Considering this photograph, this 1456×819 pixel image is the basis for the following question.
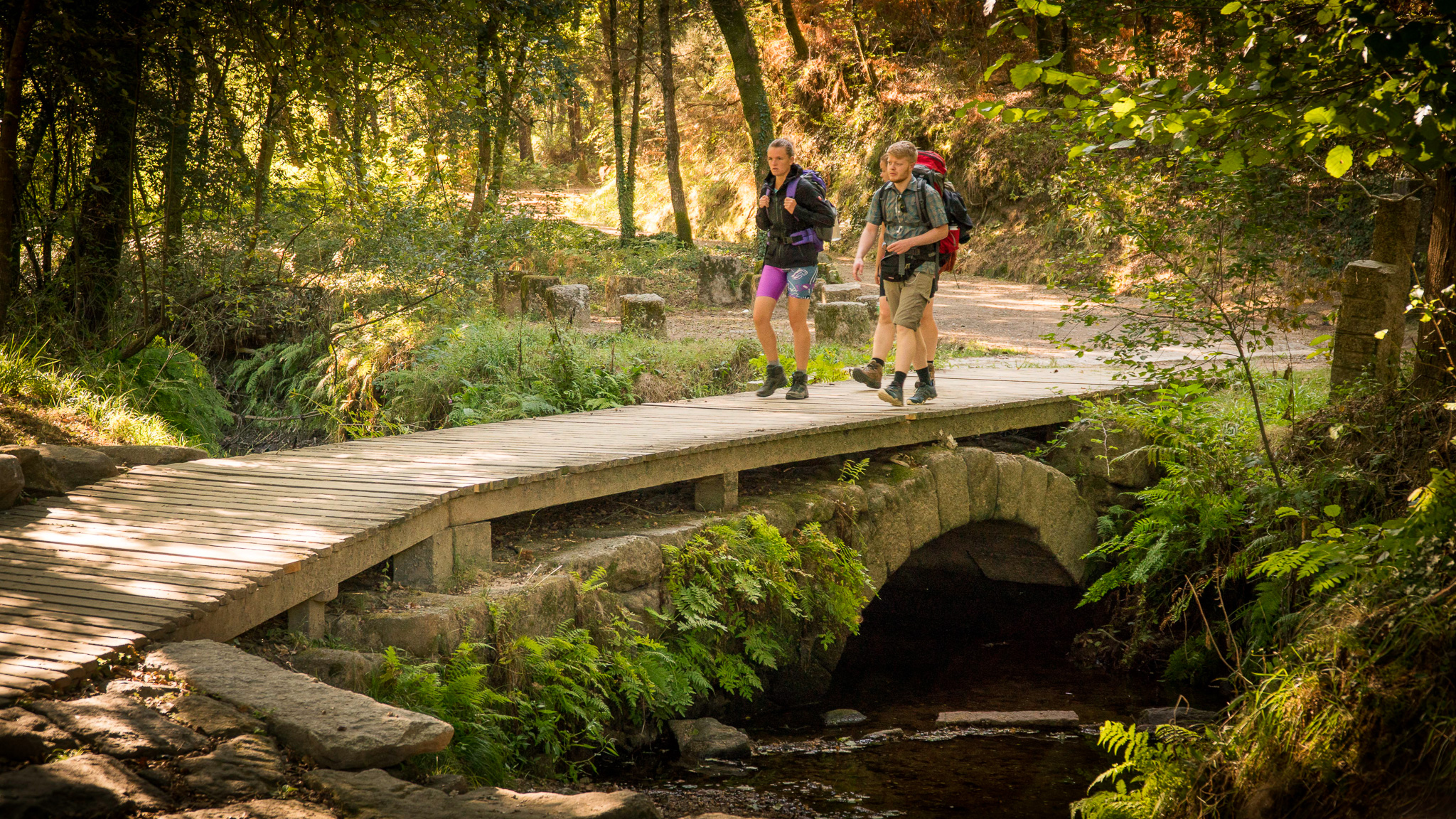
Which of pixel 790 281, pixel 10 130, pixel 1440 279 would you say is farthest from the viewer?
pixel 790 281

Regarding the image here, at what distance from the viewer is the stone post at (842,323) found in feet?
42.2

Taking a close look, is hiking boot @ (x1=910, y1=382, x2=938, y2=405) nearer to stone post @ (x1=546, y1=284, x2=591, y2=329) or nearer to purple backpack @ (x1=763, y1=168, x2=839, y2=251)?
purple backpack @ (x1=763, y1=168, x2=839, y2=251)

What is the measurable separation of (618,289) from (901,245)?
8.88m

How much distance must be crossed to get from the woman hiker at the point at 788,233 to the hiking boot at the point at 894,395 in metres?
0.78

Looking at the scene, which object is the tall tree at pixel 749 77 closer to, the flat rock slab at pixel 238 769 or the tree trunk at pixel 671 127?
the tree trunk at pixel 671 127

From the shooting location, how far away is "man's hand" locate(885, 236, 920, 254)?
758 cm

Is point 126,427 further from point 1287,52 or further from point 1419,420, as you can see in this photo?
point 1419,420

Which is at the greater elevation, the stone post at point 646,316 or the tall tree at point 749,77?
the tall tree at point 749,77

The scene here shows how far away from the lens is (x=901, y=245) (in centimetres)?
760

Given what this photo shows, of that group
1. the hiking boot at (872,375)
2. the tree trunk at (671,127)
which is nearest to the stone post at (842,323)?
the hiking boot at (872,375)

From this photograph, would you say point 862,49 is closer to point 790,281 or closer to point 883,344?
point 883,344

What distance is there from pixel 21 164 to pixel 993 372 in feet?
27.6

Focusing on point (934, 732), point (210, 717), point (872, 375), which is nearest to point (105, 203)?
point (872, 375)

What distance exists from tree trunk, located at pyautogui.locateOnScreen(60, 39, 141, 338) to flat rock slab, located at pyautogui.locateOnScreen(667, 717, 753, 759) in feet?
18.5
